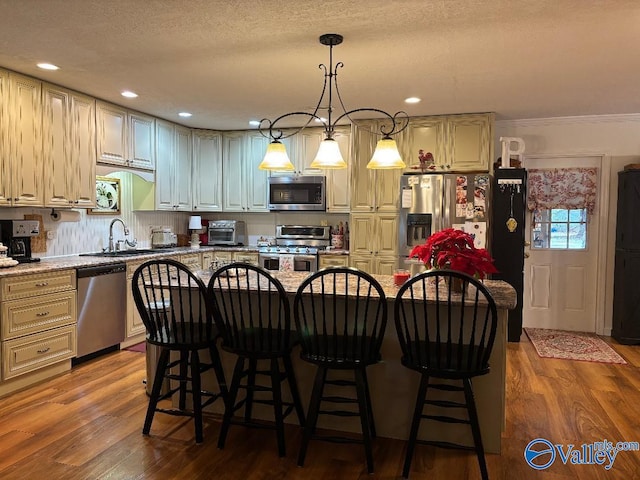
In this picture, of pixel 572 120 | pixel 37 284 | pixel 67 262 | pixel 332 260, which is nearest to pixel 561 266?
pixel 572 120

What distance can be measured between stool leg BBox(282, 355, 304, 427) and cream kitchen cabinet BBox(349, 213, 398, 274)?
2.70 metres

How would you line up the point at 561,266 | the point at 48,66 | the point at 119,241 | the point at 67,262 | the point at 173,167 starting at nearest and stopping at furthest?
the point at 48,66, the point at 67,262, the point at 119,241, the point at 561,266, the point at 173,167

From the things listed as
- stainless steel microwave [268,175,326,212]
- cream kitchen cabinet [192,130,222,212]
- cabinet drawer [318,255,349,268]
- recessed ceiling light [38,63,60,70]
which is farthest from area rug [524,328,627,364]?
recessed ceiling light [38,63,60,70]

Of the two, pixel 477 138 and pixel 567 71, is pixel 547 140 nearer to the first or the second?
pixel 477 138

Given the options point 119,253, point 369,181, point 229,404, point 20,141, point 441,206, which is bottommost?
point 229,404

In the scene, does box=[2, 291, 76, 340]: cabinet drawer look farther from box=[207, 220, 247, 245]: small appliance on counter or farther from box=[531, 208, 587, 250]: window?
box=[531, 208, 587, 250]: window

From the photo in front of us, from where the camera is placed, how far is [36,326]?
3.56 meters

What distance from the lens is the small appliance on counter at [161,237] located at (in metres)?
5.65

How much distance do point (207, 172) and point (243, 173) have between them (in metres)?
0.46

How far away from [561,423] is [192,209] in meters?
4.56

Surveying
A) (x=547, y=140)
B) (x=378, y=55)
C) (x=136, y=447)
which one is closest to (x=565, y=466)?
(x=136, y=447)

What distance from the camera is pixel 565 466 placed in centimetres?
246

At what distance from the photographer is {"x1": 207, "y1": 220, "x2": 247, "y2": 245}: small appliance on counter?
615cm

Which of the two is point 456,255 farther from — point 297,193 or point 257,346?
point 297,193
